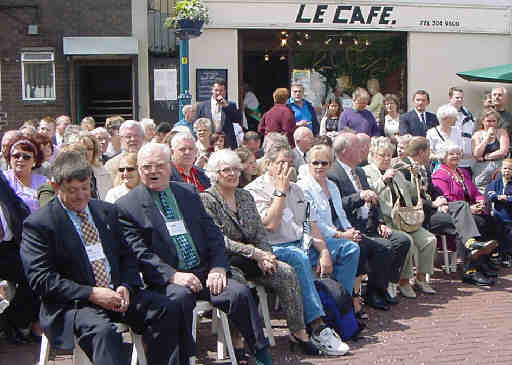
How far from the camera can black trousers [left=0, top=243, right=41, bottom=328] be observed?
17.8 feet

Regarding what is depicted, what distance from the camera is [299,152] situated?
8.30 meters

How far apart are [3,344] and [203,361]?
5.28ft

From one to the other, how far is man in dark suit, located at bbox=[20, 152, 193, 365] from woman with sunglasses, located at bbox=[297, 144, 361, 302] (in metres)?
1.95

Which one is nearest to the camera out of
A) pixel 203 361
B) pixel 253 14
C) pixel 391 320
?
pixel 203 361

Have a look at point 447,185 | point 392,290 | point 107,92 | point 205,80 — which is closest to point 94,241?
point 392,290

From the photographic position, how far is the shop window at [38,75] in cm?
1317

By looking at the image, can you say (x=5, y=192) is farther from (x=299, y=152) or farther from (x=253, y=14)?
(x=253, y=14)

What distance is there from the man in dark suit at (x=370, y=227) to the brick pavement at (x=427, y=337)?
23cm

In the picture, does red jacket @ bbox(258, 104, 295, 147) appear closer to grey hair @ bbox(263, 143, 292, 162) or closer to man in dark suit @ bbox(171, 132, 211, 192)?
grey hair @ bbox(263, 143, 292, 162)

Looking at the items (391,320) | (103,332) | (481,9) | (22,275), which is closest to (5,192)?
(22,275)

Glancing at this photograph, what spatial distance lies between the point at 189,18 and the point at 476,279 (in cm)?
566

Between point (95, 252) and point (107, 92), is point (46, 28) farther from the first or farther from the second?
point (95, 252)

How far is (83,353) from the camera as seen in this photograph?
429cm

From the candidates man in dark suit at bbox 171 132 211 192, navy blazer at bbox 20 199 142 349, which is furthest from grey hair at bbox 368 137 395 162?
navy blazer at bbox 20 199 142 349
